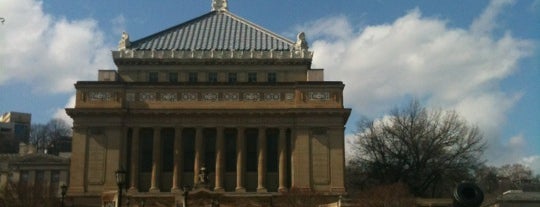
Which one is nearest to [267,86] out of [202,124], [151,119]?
[202,124]

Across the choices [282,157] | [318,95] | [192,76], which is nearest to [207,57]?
[192,76]

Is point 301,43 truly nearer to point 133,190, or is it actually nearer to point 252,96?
point 252,96

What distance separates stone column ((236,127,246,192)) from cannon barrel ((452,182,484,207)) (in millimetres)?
62315

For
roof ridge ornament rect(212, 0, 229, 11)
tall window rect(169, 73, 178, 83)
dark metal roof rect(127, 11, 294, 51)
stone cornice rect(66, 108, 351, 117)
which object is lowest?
stone cornice rect(66, 108, 351, 117)

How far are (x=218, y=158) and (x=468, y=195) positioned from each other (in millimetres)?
63741

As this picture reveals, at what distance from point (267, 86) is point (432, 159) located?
21774 mm

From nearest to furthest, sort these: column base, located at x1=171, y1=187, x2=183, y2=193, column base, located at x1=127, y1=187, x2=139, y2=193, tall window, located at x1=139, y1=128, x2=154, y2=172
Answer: column base, located at x1=171, y1=187, x2=183, y2=193
column base, located at x1=127, y1=187, x2=139, y2=193
tall window, located at x1=139, y1=128, x2=154, y2=172

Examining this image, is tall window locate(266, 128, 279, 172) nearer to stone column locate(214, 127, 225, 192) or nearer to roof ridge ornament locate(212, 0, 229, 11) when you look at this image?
stone column locate(214, 127, 225, 192)

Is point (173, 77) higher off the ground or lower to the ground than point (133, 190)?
higher

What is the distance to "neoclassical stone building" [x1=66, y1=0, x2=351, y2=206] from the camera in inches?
2958

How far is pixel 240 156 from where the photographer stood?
76062 millimetres

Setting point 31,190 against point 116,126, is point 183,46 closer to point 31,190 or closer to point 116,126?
point 116,126

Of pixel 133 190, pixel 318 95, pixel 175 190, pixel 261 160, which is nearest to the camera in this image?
pixel 175 190

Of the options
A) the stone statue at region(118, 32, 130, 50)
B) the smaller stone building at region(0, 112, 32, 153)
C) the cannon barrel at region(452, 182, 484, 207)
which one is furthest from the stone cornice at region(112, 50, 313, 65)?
the cannon barrel at region(452, 182, 484, 207)
